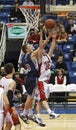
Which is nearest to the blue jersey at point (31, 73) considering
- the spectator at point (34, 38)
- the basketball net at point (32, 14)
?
the basketball net at point (32, 14)

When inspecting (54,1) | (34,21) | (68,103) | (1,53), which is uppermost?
(54,1)

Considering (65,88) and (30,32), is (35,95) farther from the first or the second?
(30,32)

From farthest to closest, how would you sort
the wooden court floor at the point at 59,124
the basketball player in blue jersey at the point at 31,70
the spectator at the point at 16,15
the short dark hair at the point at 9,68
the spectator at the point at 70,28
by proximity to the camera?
the spectator at the point at 16,15 → the spectator at the point at 70,28 → the wooden court floor at the point at 59,124 → the basketball player in blue jersey at the point at 31,70 → the short dark hair at the point at 9,68

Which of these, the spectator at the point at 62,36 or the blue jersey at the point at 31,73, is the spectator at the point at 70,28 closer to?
the spectator at the point at 62,36

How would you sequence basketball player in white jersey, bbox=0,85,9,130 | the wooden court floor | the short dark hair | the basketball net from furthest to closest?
the basketball net, the wooden court floor, the short dark hair, basketball player in white jersey, bbox=0,85,9,130

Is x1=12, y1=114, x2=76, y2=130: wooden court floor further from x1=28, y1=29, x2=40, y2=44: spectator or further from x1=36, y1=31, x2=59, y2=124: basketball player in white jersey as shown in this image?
x1=28, y1=29, x2=40, y2=44: spectator

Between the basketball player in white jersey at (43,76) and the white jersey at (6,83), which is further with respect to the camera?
the basketball player in white jersey at (43,76)

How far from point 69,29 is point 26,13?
2152 millimetres

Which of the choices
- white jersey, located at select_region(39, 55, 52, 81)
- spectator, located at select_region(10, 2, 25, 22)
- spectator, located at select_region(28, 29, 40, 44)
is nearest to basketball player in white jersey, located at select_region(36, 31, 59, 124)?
white jersey, located at select_region(39, 55, 52, 81)

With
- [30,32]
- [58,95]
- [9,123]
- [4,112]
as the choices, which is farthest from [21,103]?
[4,112]

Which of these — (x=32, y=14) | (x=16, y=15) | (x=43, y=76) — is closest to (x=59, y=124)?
(x=43, y=76)

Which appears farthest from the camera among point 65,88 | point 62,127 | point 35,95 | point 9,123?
point 65,88

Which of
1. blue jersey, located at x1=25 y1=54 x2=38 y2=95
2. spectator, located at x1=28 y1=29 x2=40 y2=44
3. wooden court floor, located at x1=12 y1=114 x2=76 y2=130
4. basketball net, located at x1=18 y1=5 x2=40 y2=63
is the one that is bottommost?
wooden court floor, located at x1=12 y1=114 x2=76 y2=130

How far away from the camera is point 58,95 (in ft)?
48.6
